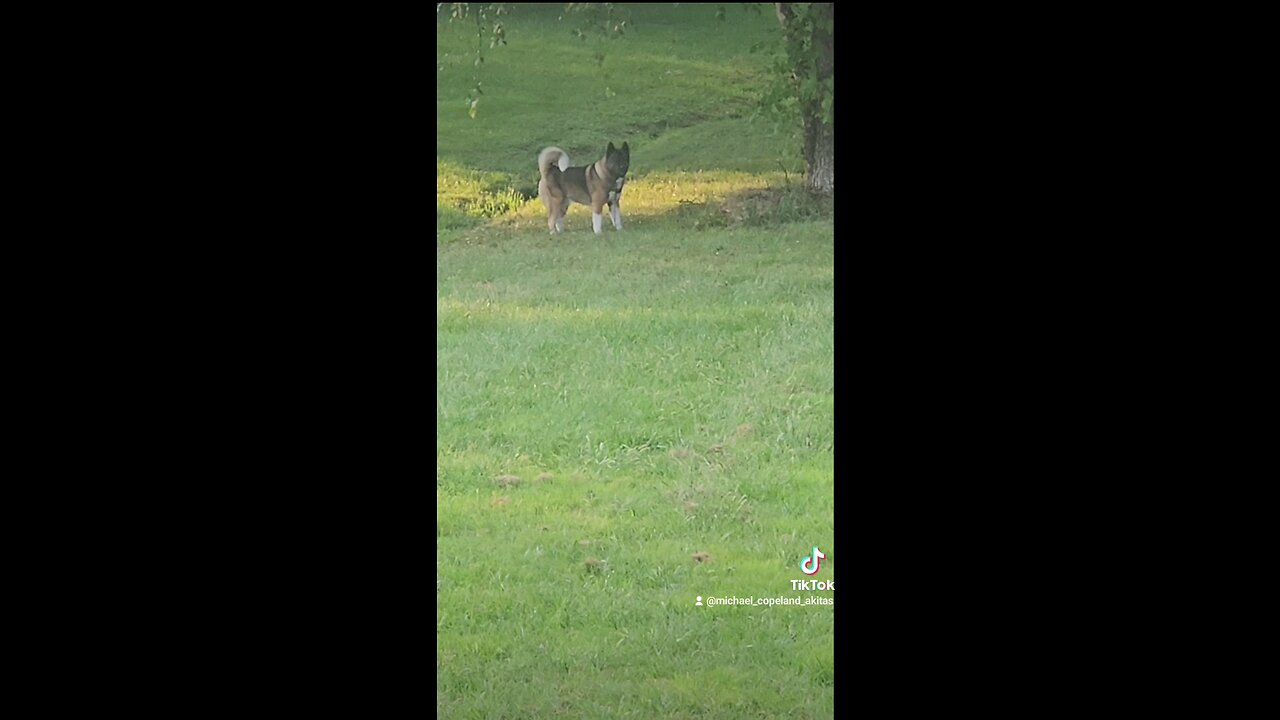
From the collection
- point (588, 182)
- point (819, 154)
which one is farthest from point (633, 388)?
point (819, 154)

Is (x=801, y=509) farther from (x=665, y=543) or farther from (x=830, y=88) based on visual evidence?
(x=830, y=88)

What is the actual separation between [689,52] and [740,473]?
95 centimetres

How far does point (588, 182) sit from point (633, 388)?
48 centimetres

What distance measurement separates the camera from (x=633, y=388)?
3.56 meters

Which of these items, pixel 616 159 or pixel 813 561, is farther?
pixel 616 159

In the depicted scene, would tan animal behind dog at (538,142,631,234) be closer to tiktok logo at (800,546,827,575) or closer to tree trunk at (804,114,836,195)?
tree trunk at (804,114,836,195)

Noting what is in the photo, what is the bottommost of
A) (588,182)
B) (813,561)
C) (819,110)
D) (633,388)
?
→ (813,561)

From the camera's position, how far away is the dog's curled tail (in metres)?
3.63

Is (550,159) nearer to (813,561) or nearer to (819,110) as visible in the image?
(819,110)

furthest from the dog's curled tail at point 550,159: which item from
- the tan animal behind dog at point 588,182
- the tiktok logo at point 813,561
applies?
the tiktok logo at point 813,561

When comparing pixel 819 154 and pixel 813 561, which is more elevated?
pixel 819 154

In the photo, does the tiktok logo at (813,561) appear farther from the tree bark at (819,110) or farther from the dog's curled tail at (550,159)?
the dog's curled tail at (550,159)

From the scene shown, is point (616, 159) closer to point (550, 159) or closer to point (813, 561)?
point (550, 159)
